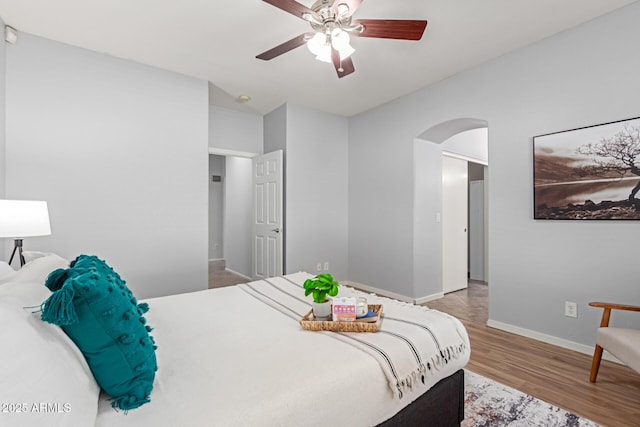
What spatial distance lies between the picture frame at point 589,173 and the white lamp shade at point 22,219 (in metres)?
3.88

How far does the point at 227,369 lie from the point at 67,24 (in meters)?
3.14

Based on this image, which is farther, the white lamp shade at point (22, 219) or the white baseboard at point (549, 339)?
the white baseboard at point (549, 339)

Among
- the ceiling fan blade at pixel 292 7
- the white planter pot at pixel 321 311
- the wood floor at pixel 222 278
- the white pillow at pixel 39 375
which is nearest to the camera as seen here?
the white pillow at pixel 39 375

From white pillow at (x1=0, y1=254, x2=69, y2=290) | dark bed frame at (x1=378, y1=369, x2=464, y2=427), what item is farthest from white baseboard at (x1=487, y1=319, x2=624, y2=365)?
white pillow at (x1=0, y1=254, x2=69, y2=290)

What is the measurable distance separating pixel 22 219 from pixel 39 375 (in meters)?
1.70

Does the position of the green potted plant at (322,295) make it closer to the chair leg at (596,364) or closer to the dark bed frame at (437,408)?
the dark bed frame at (437,408)

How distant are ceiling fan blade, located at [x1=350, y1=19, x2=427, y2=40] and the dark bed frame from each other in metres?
2.03

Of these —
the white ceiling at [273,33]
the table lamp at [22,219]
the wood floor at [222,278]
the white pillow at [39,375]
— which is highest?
the white ceiling at [273,33]

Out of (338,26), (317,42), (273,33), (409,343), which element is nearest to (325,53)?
(317,42)

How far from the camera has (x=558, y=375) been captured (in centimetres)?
218

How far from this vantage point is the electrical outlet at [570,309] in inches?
101

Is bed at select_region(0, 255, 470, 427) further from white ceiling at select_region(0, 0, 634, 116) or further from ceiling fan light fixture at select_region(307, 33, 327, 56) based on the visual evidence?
white ceiling at select_region(0, 0, 634, 116)

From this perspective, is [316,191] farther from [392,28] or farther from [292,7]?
[292,7]

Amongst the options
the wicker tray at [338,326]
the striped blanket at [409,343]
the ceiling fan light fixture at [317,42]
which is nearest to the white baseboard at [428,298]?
the striped blanket at [409,343]
